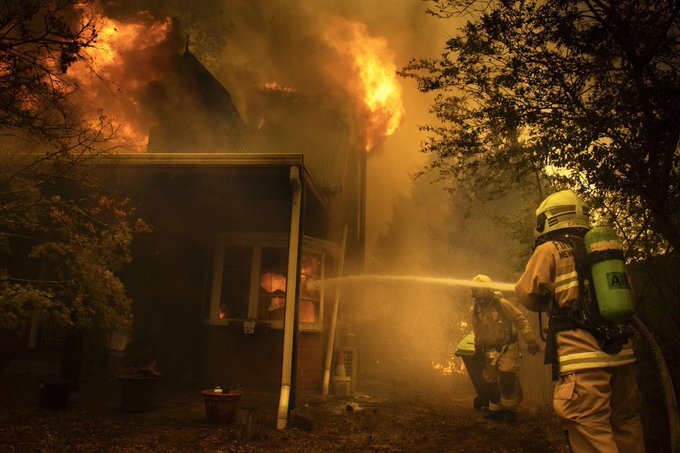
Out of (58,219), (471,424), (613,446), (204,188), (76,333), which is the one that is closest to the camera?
(613,446)

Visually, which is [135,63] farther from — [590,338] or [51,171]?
[590,338]

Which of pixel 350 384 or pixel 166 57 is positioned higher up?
pixel 166 57

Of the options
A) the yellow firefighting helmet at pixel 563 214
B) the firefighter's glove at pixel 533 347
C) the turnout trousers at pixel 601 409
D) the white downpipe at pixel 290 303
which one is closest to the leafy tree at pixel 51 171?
the white downpipe at pixel 290 303

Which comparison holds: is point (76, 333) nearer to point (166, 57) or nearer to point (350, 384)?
point (350, 384)

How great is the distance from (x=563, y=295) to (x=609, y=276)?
1.10 feet

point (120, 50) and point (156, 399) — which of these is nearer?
point (156, 399)

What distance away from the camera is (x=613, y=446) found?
272cm

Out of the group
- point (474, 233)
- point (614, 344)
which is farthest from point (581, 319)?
point (474, 233)

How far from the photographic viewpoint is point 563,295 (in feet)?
10.3

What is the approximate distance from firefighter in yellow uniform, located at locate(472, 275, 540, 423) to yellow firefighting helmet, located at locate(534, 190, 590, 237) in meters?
2.85

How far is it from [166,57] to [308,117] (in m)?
4.81

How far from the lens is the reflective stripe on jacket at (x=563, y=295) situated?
2.96 m

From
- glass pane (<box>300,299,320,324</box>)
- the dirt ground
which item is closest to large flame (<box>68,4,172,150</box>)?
glass pane (<box>300,299,320,324</box>)

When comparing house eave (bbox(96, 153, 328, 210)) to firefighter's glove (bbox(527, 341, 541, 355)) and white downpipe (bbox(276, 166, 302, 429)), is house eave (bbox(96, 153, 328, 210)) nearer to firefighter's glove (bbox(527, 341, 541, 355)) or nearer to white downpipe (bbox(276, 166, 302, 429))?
white downpipe (bbox(276, 166, 302, 429))
